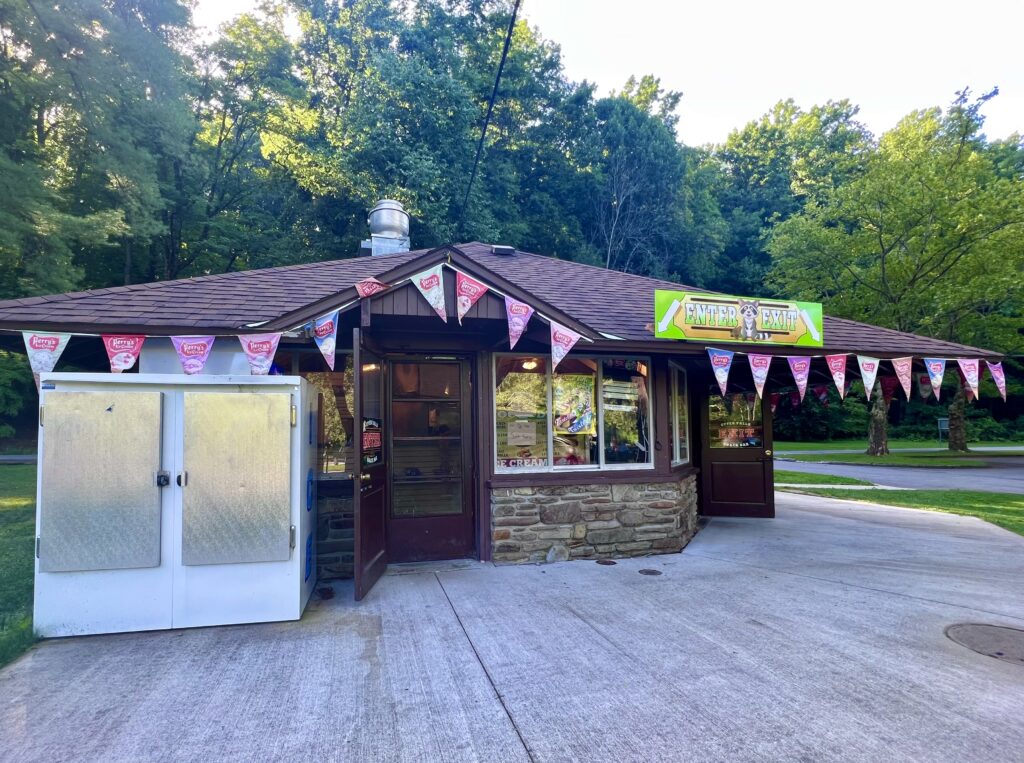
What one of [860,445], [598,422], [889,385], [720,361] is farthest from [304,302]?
[860,445]

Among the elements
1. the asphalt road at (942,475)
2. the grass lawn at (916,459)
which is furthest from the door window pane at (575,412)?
the grass lawn at (916,459)

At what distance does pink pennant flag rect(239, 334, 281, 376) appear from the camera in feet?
16.3

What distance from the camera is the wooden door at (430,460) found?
239 inches

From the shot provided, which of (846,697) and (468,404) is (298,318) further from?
(846,697)

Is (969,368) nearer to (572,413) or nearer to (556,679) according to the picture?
(572,413)

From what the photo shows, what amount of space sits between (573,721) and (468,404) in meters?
3.85

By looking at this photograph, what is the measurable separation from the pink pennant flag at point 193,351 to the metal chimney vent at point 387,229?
4.45 metres

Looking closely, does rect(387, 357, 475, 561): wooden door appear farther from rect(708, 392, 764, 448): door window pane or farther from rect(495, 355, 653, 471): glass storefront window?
rect(708, 392, 764, 448): door window pane

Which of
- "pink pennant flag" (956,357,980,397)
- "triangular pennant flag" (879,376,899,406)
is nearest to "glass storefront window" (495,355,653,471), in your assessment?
"pink pennant flag" (956,357,980,397)

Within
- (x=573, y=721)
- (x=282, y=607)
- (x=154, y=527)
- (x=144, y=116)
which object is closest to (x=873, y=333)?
(x=573, y=721)

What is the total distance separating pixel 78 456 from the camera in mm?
4156

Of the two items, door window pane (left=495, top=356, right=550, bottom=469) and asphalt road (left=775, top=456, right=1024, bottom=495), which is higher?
door window pane (left=495, top=356, right=550, bottom=469)

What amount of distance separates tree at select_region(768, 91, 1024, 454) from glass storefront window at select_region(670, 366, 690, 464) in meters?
14.7

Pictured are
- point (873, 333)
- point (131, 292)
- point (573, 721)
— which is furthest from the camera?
point (873, 333)
